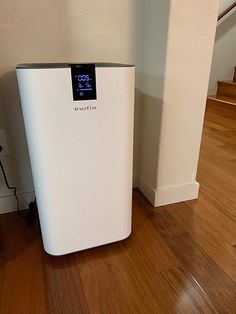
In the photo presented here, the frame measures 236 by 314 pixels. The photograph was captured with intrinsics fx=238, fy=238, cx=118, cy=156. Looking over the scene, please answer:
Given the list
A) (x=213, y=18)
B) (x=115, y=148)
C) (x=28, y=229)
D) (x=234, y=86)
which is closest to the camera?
(x=115, y=148)

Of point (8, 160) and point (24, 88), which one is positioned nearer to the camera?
point (24, 88)

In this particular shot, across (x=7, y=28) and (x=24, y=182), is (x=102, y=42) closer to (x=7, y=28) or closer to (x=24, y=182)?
(x=7, y=28)

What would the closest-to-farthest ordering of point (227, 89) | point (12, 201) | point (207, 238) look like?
point (207, 238)
point (12, 201)
point (227, 89)

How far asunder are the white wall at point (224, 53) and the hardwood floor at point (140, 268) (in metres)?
2.48

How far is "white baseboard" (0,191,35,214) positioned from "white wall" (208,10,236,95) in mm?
2925

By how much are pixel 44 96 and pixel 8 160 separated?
551mm

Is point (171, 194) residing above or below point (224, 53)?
below

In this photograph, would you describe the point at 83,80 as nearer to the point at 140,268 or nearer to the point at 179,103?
the point at 179,103

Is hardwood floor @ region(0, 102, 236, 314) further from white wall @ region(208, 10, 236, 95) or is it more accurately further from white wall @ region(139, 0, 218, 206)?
white wall @ region(208, 10, 236, 95)

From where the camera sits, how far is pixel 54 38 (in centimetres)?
95

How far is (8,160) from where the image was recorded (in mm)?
1084

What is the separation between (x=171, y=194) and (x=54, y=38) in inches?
34.9

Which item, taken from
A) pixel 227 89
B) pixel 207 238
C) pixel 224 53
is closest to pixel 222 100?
pixel 227 89

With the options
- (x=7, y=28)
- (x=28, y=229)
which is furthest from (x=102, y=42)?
(x=28, y=229)
